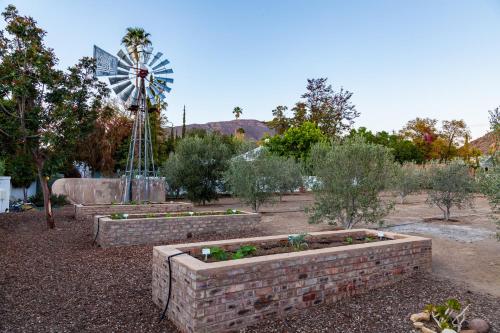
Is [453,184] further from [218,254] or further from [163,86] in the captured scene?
[163,86]

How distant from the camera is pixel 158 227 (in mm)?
8812

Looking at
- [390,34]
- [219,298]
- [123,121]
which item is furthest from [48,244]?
[123,121]

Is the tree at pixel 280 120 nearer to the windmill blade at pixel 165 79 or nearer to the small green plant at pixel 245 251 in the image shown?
the windmill blade at pixel 165 79

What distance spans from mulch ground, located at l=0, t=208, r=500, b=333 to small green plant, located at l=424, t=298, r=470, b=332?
12.9 inches

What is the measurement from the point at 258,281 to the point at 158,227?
5402mm

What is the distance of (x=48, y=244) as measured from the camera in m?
8.30

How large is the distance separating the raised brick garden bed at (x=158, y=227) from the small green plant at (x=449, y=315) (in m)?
6.26

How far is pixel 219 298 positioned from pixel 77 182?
1728cm

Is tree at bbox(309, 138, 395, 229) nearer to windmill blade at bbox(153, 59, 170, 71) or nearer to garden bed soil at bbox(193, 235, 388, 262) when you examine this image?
garden bed soil at bbox(193, 235, 388, 262)

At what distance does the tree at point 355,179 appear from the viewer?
9.57 meters

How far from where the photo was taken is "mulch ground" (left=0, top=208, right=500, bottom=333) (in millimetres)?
4012

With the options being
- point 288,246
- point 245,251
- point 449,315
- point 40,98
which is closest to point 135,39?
point 40,98

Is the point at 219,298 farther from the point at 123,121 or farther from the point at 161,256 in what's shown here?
the point at 123,121

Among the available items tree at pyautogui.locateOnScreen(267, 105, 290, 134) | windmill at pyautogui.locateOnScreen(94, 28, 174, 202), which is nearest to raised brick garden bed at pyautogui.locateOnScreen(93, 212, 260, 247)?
windmill at pyautogui.locateOnScreen(94, 28, 174, 202)
